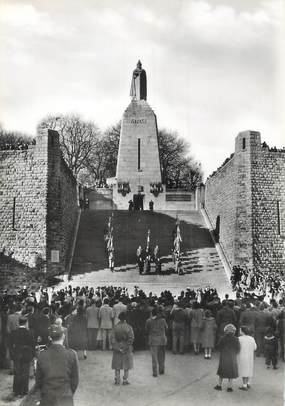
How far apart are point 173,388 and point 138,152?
30831 mm

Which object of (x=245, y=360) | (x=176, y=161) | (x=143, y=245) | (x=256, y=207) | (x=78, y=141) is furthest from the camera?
(x=176, y=161)

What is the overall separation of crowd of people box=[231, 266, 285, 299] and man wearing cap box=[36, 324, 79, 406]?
1437 cm

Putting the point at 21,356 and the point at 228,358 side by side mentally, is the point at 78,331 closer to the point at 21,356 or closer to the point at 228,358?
the point at 21,356

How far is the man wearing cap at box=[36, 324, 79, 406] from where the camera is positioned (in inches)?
227

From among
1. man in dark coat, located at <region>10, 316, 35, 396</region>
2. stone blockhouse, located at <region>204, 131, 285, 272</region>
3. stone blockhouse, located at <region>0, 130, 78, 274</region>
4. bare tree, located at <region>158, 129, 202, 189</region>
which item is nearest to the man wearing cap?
man in dark coat, located at <region>10, 316, 35, 396</region>

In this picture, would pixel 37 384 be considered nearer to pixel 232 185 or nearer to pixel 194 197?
pixel 232 185

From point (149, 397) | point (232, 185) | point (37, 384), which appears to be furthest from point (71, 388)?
point (232, 185)

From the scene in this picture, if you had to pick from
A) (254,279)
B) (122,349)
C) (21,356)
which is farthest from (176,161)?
(21,356)

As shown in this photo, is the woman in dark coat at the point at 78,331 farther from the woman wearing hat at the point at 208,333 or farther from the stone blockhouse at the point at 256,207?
the stone blockhouse at the point at 256,207

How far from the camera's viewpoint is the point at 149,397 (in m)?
8.21

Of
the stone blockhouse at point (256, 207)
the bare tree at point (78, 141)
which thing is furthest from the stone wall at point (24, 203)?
the bare tree at point (78, 141)

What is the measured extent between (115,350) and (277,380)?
123 inches

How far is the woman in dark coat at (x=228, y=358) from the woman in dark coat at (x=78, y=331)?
353 centimetres

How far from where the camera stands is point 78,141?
45312 millimetres
